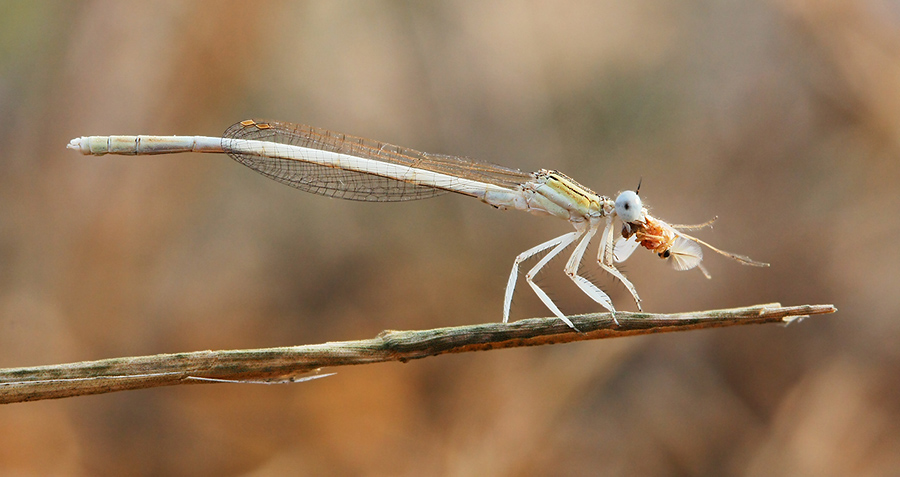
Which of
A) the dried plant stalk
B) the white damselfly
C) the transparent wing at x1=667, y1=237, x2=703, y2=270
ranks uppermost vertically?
the white damselfly

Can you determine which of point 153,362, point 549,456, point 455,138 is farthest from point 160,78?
point 549,456

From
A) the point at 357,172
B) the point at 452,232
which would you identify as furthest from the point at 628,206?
the point at 452,232

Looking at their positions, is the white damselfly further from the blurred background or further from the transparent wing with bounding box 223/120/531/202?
the blurred background

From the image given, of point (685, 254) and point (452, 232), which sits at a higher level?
point (452, 232)

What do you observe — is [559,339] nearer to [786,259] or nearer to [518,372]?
[518,372]

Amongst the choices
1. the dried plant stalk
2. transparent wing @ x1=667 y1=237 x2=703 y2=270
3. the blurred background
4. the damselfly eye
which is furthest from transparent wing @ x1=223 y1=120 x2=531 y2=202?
the blurred background

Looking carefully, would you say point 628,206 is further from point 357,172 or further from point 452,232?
point 452,232
